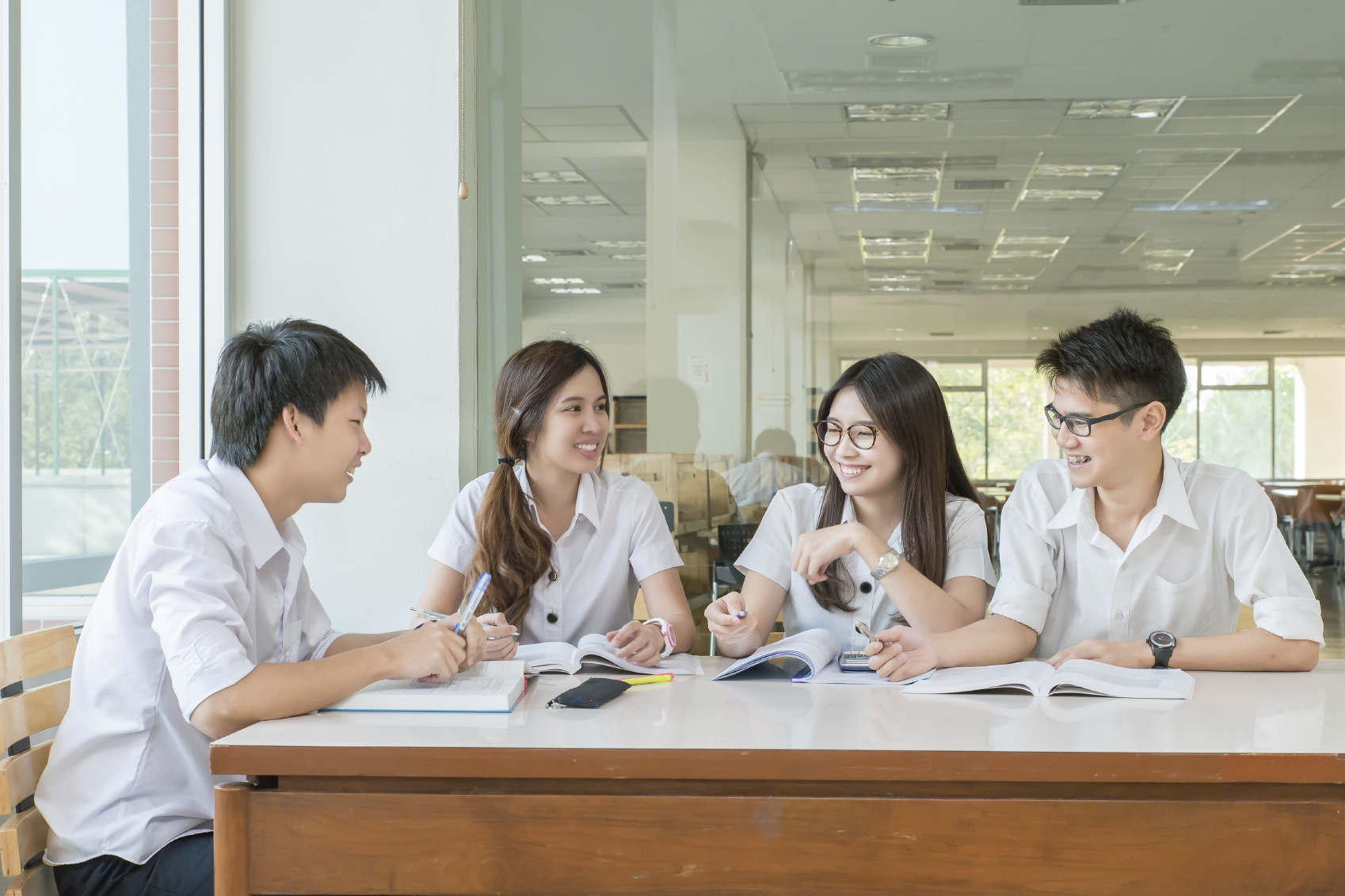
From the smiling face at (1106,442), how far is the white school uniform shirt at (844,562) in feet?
0.83

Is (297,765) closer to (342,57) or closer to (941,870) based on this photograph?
(941,870)

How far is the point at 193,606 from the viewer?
138 cm

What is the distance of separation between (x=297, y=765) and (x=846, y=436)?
125 cm

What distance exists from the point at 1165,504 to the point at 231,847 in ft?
5.56

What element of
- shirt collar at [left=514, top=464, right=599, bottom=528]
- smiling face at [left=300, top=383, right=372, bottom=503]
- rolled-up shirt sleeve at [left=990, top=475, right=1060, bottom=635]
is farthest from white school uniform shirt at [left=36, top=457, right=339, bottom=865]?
rolled-up shirt sleeve at [left=990, top=475, right=1060, bottom=635]

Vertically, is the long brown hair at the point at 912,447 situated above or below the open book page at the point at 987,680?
above

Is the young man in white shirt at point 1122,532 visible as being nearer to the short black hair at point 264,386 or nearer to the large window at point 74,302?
the short black hair at point 264,386

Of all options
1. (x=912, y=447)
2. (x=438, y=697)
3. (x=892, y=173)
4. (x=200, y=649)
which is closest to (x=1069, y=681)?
(x=912, y=447)

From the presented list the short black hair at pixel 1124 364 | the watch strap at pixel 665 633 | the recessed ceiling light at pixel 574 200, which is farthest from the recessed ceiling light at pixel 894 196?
the watch strap at pixel 665 633

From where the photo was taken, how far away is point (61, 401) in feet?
8.73

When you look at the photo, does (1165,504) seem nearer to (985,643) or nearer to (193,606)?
(985,643)

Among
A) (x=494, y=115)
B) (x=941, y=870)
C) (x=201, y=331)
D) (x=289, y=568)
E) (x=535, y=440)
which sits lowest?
(x=941, y=870)

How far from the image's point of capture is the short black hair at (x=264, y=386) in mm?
1597

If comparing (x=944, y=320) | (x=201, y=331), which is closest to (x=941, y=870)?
(x=201, y=331)
